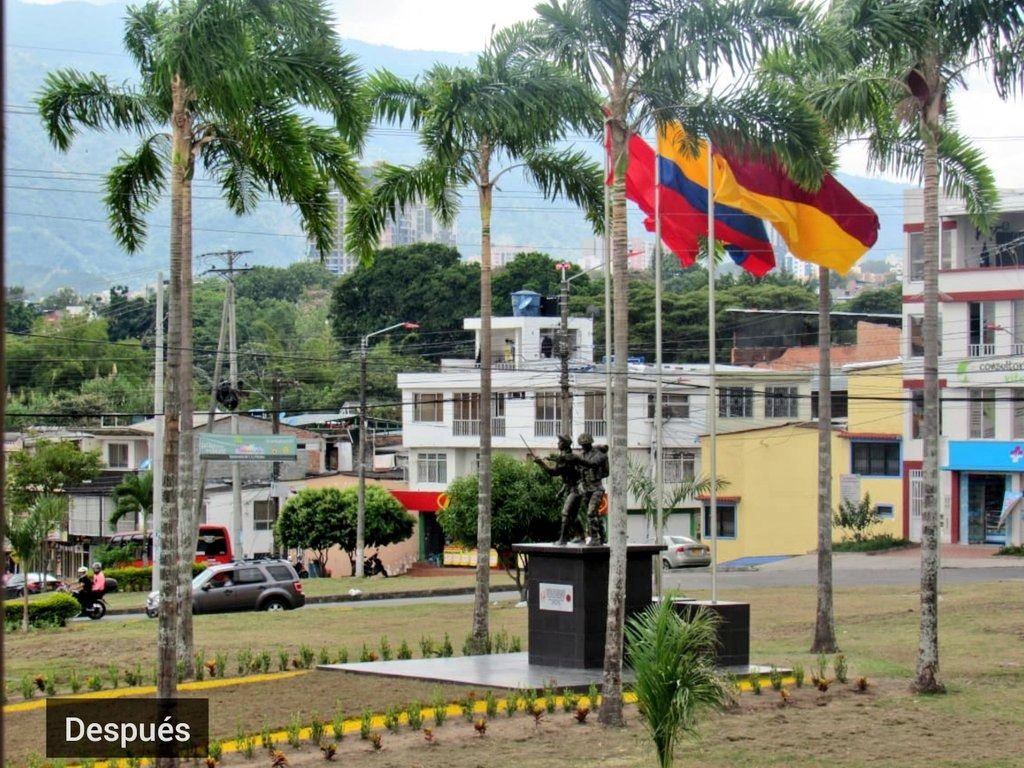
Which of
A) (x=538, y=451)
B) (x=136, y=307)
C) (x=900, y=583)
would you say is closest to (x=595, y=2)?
(x=900, y=583)

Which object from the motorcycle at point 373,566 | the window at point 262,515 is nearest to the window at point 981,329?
the motorcycle at point 373,566

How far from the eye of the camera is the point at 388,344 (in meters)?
86.8

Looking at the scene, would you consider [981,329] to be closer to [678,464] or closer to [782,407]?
[782,407]

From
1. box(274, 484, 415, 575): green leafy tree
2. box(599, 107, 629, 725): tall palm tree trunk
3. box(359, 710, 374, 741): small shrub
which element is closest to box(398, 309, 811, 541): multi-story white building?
box(274, 484, 415, 575): green leafy tree

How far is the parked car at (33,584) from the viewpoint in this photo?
4209 cm

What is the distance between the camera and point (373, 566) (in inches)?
2185

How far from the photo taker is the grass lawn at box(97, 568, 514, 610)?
41.0 metres

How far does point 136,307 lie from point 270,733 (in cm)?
9511

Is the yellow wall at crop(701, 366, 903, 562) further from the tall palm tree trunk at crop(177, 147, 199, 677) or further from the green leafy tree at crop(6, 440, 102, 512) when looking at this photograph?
the tall palm tree trunk at crop(177, 147, 199, 677)

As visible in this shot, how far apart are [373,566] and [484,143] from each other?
3490cm

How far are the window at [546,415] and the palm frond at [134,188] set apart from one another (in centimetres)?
3932

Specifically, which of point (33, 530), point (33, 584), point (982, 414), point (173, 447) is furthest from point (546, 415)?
point (173, 447)

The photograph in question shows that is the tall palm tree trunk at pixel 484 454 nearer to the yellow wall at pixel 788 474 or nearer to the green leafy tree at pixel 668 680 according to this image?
the green leafy tree at pixel 668 680

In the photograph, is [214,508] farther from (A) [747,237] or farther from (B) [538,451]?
(A) [747,237]
